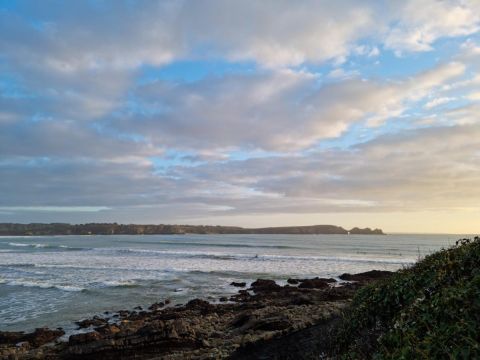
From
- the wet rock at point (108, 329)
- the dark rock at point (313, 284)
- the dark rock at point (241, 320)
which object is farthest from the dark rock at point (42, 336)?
the dark rock at point (313, 284)

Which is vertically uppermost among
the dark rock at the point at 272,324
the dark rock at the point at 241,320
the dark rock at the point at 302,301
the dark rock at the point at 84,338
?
the dark rock at the point at 272,324

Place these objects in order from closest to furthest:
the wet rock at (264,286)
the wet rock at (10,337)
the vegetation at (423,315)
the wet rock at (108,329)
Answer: the vegetation at (423,315), the wet rock at (108,329), the wet rock at (10,337), the wet rock at (264,286)

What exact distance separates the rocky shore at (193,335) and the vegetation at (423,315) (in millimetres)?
1386

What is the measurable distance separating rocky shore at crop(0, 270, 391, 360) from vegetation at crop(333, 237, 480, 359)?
54.6 inches

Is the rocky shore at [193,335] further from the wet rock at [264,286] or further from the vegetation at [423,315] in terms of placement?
the wet rock at [264,286]

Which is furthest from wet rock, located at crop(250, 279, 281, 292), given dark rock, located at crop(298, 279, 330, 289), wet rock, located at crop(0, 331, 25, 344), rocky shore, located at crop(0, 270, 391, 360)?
wet rock, located at crop(0, 331, 25, 344)

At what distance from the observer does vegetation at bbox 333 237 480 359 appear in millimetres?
4527

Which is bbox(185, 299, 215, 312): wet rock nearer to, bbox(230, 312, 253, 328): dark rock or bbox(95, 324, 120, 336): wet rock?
bbox(230, 312, 253, 328): dark rock

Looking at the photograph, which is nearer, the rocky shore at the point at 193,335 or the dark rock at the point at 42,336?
the rocky shore at the point at 193,335

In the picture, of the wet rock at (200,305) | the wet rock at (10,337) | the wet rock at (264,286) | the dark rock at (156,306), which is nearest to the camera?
the wet rock at (10,337)

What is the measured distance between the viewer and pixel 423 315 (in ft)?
18.0

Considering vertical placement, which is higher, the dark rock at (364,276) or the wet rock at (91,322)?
the wet rock at (91,322)

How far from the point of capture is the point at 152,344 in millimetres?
13477

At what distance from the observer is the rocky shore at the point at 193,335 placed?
35.3ft
